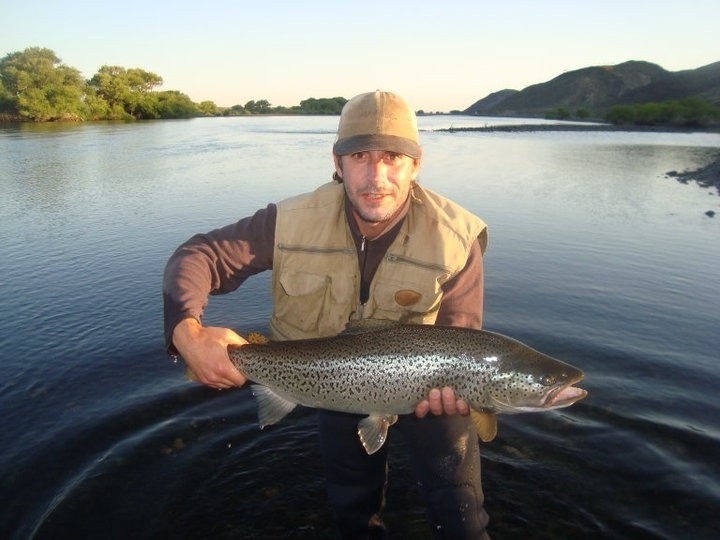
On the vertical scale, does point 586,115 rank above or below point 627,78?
below

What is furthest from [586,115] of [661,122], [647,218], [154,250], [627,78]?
[154,250]

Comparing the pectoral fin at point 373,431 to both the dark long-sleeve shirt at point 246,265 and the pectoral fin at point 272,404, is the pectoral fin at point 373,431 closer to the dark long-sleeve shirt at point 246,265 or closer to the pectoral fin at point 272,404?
the pectoral fin at point 272,404

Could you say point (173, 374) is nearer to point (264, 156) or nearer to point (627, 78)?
point (264, 156)

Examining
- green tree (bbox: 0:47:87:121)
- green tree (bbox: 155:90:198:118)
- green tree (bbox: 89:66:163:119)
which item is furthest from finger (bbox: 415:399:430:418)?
green tree (bbox: 155:90:198:118)

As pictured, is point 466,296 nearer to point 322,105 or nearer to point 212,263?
point 212,263

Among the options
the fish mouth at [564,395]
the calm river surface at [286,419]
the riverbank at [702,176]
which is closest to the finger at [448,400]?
the fish mouth at [564,395]

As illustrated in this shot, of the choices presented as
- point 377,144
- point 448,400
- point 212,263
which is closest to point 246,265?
point 212,263
